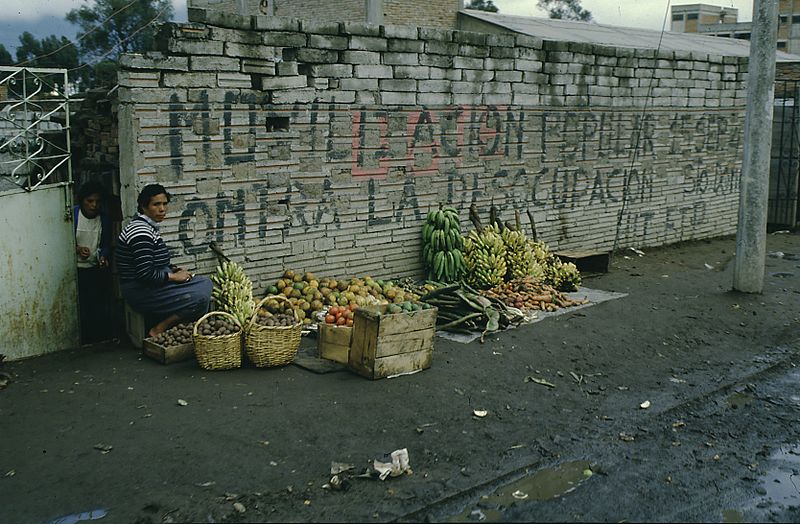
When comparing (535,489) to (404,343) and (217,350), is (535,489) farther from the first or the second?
(217,350)

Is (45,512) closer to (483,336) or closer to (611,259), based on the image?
(483,336)

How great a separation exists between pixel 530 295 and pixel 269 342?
374 centimetres

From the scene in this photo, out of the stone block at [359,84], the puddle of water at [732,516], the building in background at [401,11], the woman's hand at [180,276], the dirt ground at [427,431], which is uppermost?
the building in background at [401,11]

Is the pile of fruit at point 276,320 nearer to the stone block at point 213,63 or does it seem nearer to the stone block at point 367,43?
the stone block at point 213,63

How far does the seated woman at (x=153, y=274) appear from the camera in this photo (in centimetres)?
736

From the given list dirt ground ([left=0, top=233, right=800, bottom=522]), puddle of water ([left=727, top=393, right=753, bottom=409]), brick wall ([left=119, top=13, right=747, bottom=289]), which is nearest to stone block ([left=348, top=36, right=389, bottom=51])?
brick wall ([left=119, top=13, right=747, bottom=289])

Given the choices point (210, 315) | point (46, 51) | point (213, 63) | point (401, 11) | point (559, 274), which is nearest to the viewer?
point (210, 315)

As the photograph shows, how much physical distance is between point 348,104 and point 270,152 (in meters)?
1.22

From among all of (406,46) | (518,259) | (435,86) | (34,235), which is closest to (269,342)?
(34,235)

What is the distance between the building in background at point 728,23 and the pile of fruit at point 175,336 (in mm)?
55675

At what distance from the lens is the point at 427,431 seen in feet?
19.6

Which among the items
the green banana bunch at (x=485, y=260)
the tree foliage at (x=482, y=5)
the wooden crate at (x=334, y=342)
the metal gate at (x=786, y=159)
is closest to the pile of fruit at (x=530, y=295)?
the green banana bunch at (x=485, y=260)

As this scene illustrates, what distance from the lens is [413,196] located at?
1042cm

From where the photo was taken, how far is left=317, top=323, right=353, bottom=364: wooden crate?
737 cm
